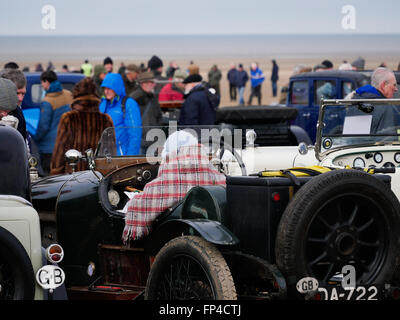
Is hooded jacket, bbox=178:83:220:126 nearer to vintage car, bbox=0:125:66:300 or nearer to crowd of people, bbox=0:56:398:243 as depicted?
crowd of people, bbox=0:56:398:243

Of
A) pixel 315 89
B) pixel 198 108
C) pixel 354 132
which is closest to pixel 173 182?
pixel 354 132

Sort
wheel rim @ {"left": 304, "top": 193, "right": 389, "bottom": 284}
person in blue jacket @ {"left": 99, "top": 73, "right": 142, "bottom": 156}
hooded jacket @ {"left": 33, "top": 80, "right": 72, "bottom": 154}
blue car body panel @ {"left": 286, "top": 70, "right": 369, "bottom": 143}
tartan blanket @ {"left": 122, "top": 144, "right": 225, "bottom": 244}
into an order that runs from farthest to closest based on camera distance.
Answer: blue car body panel @ {"left": 286, "top": 70, "right": 369, "bottom": 143} → hooded jacket @ {"left": 33, "top": 80, "right": 72, "bottom": 154} → person in blue jacket @ {"left": 99, "top": 73, "right": 142, "bottom": 156} → tartan blanket @ {"left": 122, "top": 144, "right": 225, "bottom": 244} → wheel rim @ {"left": 304, "top": 193, "right": 389, "bottom": 284}

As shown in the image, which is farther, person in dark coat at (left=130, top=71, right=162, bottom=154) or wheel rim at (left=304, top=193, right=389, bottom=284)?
person in dark coat at (left=130, top=71, right=162, bottom=154)

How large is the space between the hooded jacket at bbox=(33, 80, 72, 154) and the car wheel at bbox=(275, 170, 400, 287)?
6620 mm

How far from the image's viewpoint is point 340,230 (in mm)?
4699

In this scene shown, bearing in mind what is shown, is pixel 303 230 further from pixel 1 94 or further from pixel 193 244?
pixel 1 94

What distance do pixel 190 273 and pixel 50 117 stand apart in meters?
6.27

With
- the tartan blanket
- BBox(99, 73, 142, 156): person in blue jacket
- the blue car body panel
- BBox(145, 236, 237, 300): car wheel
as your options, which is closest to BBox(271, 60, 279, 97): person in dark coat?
the blue car body panel

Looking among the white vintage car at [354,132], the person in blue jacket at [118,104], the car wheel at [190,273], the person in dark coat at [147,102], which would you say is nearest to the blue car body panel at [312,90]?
the person in dark coat at [147,102]

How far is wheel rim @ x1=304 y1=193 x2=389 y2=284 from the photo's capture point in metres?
4.68

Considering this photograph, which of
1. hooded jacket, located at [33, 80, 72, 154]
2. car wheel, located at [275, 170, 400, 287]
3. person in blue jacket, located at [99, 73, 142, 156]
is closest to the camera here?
car wheel, located at [275, 170, 400, 287]

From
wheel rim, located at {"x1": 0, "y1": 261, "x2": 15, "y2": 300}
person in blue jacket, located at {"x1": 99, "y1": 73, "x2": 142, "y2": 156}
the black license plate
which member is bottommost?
the black license plate

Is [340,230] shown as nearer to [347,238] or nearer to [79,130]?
[347,238]
